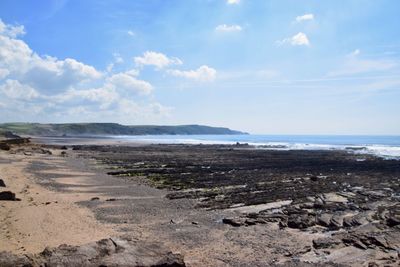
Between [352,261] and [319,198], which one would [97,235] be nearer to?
[352,261]

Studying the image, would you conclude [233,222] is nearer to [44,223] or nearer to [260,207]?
[260,207]

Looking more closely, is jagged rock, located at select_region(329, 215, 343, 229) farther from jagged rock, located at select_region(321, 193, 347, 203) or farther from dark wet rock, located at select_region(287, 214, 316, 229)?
jagged rock, located at select_region(321, 193, 347, 203)

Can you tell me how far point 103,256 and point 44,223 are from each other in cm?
628

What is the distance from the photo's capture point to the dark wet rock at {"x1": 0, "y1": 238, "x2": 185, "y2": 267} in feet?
27.5

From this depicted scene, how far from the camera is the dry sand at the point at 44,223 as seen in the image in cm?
1184

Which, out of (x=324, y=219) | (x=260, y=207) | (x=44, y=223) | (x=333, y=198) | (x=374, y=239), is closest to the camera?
(x=374, y=239)

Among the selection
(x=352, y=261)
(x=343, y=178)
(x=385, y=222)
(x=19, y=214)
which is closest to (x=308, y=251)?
(x=352, y=261)

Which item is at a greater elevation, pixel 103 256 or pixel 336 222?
pixel 103 256

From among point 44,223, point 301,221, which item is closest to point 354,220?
point 301,221

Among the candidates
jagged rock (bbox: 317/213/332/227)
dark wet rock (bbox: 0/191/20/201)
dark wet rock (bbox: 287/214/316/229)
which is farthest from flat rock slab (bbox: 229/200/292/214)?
dark wet rock (bbox: 0/191/20/201)

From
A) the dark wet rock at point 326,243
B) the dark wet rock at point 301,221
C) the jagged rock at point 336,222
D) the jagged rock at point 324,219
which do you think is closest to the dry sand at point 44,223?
the dark wet rock at point 301,221

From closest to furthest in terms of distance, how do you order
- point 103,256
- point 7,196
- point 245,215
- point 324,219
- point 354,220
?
point 103,256, point 354,220, point 324,219, point 245,215, point 7,196

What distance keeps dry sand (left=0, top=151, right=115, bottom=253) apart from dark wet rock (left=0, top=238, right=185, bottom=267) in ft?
8.52

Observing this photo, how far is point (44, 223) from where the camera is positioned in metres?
14.2
